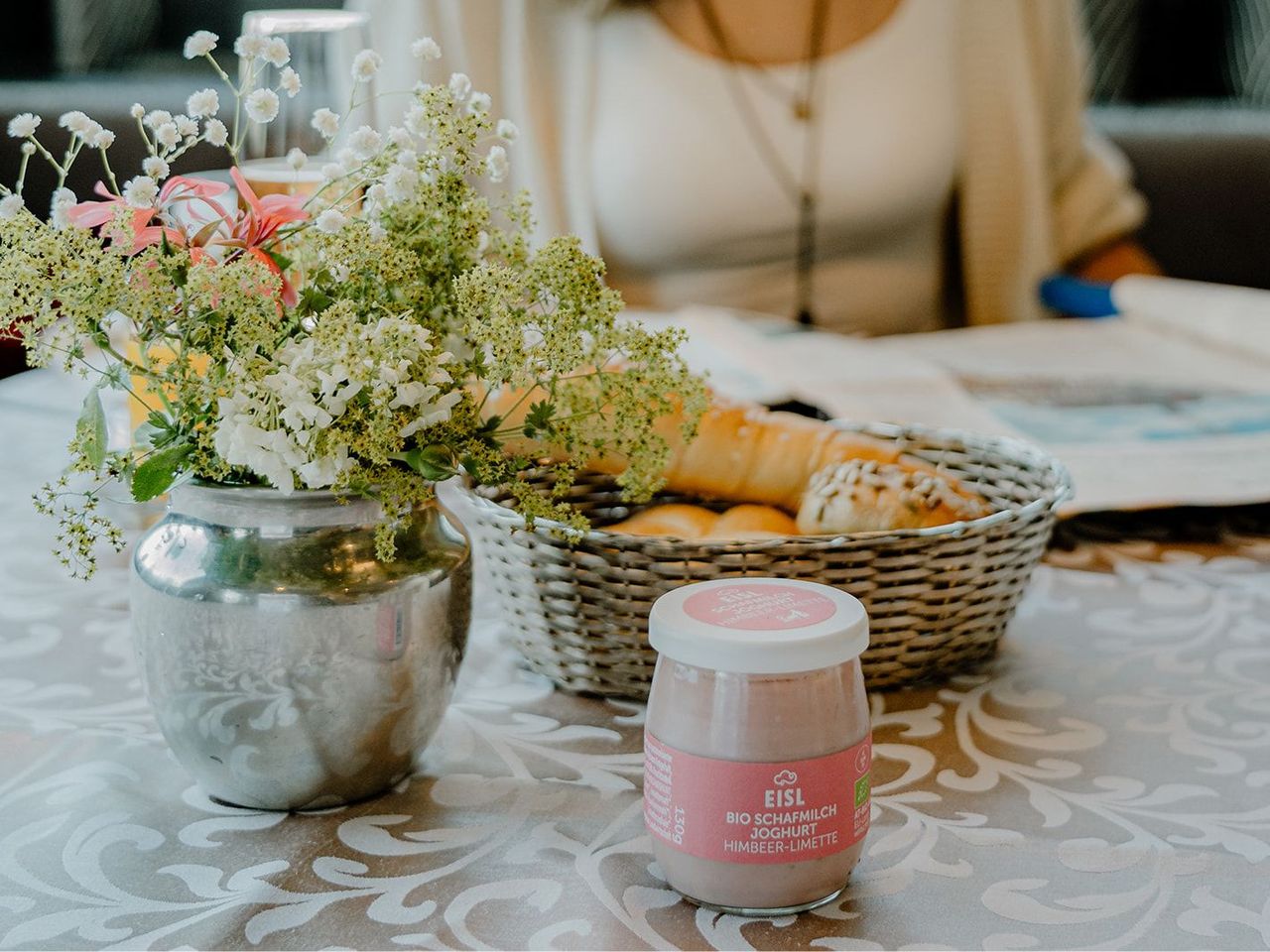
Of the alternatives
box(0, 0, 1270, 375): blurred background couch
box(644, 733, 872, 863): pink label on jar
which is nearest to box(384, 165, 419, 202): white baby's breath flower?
box(644, 733, 872, 863): pink label on jar

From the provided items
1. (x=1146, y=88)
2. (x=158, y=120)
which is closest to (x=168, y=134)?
(x=158, y=120)

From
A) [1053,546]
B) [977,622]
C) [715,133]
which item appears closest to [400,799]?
[977,622]

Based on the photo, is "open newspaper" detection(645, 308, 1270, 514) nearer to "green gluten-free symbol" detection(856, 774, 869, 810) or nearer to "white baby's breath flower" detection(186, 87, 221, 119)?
"green gluten-free symbol" detection(856, 774, 869, 810)

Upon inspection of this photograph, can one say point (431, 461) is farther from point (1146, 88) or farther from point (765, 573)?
point (1146, 88)

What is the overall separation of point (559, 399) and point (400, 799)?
165 millimetres

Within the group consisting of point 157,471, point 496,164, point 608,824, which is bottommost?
point 608,824

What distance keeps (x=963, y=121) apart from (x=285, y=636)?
4.09 feet

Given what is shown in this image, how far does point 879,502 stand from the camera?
594mm

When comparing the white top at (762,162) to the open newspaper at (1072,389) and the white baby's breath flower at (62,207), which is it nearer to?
the open newspaper at (1072,389)

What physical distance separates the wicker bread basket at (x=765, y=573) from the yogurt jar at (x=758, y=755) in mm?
108

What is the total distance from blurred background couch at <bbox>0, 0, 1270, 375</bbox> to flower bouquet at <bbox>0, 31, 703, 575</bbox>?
137cm

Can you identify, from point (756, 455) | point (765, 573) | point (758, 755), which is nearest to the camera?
point (758, 755)

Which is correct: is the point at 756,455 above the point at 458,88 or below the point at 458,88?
below

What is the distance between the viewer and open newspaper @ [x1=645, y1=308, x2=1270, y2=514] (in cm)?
81
